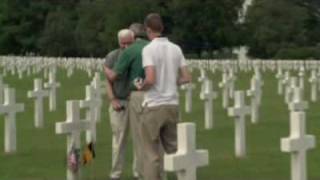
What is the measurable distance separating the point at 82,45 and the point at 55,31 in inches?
206

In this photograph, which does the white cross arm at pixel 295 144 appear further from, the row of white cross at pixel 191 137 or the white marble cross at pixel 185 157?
the white marble cross at pixel 185 157

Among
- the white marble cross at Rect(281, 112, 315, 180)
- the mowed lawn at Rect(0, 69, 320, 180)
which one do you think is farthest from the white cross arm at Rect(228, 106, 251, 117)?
the white marble cross at Rect(281, 112, 315, 180)

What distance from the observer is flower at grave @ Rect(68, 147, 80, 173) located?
1252 centimetres

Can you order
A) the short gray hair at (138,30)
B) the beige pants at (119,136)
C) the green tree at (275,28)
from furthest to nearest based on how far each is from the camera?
1. the green tree at (275,28)
2. the beige pants at (119,136)
3. the short gray hair at (138,30)

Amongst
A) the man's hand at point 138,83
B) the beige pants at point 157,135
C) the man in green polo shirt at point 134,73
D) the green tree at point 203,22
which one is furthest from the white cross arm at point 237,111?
the green tree at point 203,22

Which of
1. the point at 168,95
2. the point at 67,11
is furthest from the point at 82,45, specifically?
the point at 168,95

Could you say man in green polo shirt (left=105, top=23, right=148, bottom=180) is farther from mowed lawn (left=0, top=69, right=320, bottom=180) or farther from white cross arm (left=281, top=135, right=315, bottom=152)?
white cross arm (left=281, top=135, right=315, bottom=152)

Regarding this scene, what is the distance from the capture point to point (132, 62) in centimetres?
1223

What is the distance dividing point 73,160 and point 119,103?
811 millimetres

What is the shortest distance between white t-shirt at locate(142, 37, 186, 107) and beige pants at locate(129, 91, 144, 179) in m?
0.38

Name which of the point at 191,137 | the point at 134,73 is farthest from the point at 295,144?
the point at 134,73

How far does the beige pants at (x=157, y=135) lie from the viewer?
1140 cm

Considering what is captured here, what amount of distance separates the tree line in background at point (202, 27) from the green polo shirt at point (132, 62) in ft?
201

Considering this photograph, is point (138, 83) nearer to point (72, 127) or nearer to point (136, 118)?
point (136, 118)
